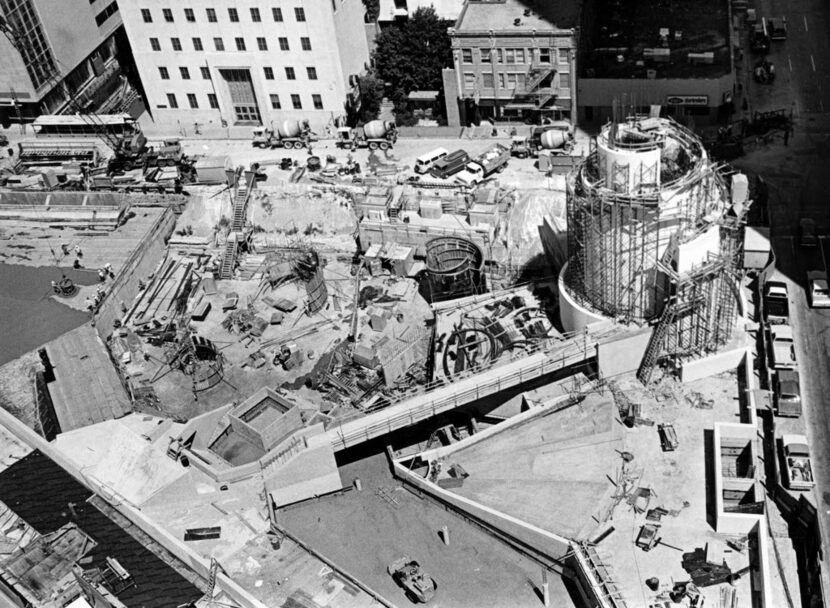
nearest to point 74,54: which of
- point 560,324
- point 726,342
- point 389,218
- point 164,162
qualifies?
point 164,162

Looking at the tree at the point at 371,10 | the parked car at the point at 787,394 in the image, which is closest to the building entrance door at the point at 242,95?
the tree at the point at 371,10

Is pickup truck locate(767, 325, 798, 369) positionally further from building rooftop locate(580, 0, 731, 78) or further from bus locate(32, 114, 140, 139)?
bus locate(32, 114, 140, 139)

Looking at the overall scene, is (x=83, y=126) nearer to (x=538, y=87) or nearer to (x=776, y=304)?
(x=538, y=87)

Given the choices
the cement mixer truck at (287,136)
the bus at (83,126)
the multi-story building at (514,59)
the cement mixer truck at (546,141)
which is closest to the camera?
the cement mixer truck at (546,141)

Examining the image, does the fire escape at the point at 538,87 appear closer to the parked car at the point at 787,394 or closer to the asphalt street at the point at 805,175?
the asphalt street at the point at 805,175

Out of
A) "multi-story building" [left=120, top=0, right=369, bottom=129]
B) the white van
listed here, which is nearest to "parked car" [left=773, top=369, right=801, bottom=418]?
the white van

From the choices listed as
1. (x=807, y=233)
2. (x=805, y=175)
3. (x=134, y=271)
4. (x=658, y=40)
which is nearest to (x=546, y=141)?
(x=658, y=40)

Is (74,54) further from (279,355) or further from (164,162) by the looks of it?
(279,355)

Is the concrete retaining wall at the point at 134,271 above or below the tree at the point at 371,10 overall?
below
